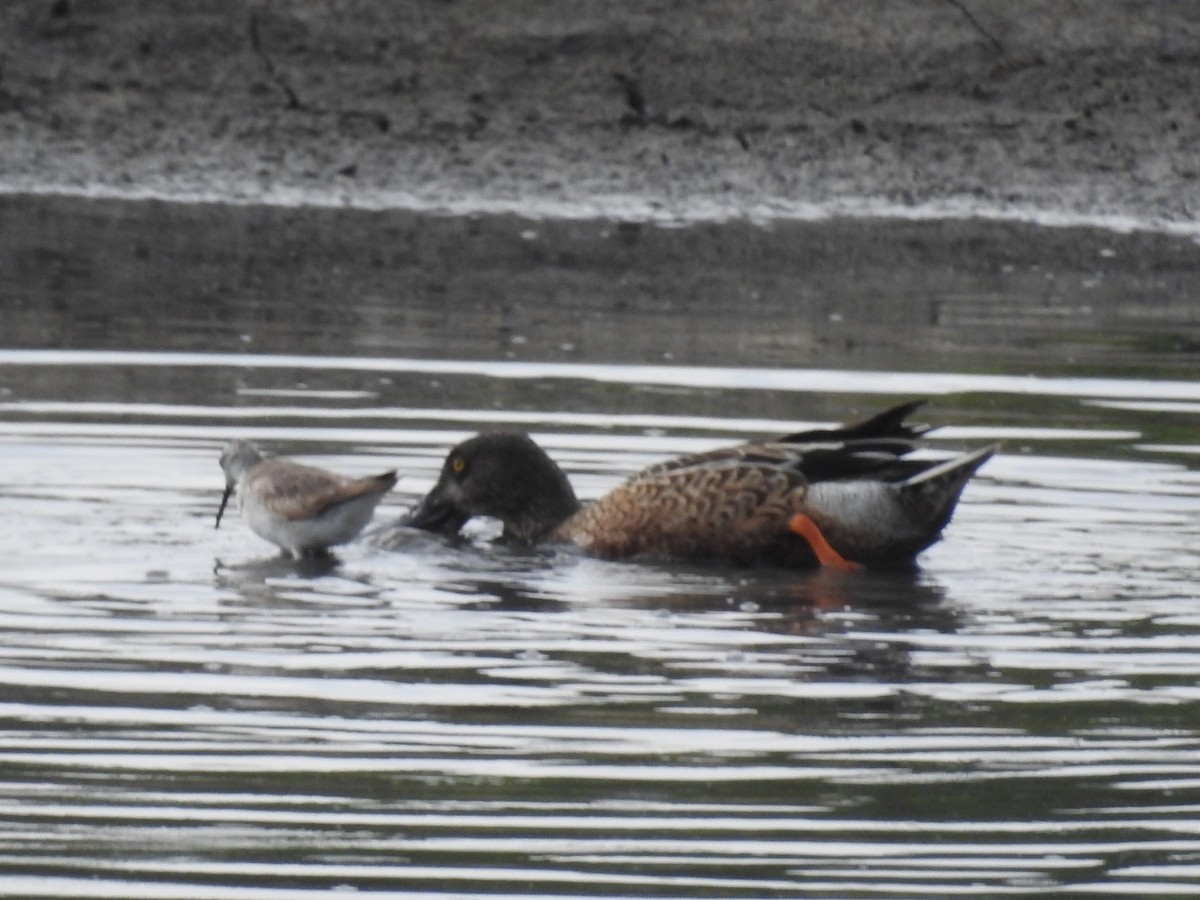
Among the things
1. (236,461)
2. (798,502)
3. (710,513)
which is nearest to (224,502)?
(236,461)

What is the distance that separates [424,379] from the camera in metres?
11.8

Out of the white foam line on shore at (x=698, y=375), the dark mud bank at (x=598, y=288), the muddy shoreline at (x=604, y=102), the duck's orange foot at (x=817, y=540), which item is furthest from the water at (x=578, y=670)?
the muddy shoreline at (x=604, y=102)

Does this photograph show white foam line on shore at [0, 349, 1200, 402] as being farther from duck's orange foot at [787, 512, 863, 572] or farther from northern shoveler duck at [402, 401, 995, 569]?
duck's orange foot at [787, 512, 863, 572]

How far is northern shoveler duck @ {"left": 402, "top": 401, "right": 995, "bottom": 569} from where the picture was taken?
28.6 ft

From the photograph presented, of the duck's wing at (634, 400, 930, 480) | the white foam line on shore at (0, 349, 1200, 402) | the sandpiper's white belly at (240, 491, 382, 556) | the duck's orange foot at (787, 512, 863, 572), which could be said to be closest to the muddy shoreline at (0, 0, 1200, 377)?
the white foam line on shore at (0, 349, 1200, 402)

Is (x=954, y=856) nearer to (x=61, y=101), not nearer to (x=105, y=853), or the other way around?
(x=105, y=853)

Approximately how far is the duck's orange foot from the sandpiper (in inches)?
45.5

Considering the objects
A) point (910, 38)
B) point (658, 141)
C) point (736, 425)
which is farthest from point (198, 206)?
point (736, 425)

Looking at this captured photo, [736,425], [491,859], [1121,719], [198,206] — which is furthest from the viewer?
[198,206]

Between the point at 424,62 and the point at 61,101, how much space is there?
210cm

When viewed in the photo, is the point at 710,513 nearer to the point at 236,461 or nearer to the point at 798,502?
the point at 798,502

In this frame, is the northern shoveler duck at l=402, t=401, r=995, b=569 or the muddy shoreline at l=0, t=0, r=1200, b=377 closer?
the northern shoveler duck at l=402, t=401, r=995, b=569

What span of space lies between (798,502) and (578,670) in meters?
1.99

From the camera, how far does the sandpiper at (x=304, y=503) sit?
866 centimetres
